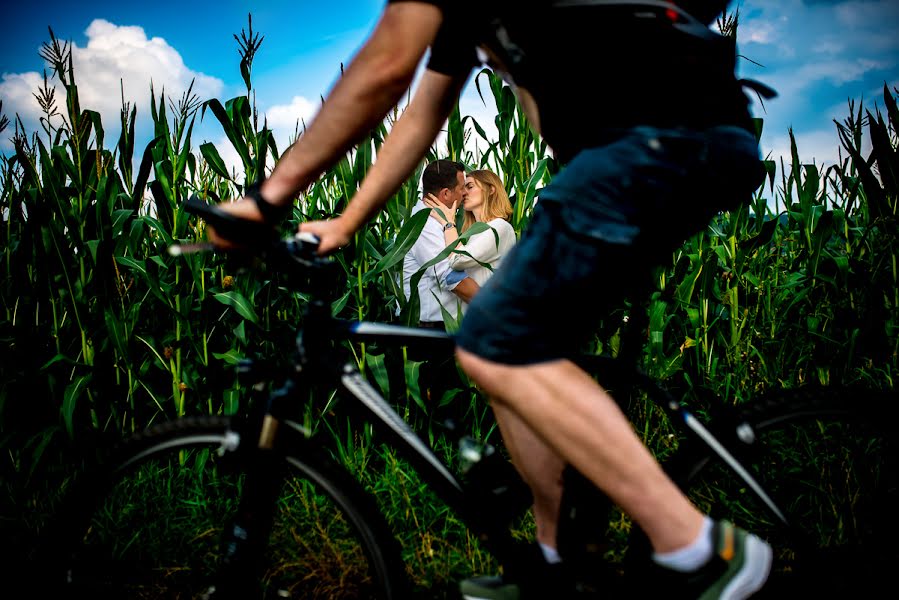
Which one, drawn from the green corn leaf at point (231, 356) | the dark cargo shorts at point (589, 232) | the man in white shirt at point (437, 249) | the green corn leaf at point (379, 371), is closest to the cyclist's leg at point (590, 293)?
the dark cargo shorts at point (589, 232)

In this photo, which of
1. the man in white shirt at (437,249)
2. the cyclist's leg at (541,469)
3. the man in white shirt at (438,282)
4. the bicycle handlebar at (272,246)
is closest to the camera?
the bicycle handlebar at (272,246)

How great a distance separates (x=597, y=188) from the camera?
1014 millimetres

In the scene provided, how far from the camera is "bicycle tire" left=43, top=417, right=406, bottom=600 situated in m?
1.28

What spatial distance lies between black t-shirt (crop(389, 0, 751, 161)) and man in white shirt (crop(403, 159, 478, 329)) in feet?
6.50

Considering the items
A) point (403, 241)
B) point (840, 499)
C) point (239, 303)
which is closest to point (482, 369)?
point (403, 241)

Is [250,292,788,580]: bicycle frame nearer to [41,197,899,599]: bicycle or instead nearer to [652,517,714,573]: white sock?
[41,197,899,599]: bicycle

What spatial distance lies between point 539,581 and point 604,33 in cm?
126

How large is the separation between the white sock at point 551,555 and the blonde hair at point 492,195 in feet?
6.32

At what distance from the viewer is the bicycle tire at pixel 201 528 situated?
4.18ft

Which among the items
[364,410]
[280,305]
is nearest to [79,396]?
[280,305]

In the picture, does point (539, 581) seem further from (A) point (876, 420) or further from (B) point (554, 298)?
(A) point (876, 420)

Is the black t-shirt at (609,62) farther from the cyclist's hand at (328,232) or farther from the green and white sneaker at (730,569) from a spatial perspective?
the green and white sneaker at (730,569)

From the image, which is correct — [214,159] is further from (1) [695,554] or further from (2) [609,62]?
(1) [695,554]

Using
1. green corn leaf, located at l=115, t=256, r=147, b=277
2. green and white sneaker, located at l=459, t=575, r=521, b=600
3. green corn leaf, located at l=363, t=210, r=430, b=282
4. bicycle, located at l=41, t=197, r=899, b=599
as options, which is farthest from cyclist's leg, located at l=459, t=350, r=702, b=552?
green corn leaf, located at l=115, t=256, r=147, b=277
